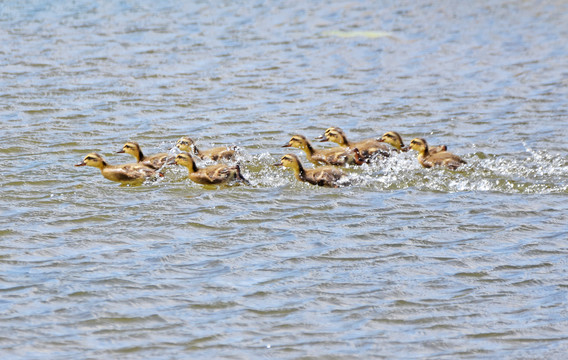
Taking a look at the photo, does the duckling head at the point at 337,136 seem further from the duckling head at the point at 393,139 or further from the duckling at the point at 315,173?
the duckling at the point at 315,173

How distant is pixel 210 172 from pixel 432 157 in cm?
253

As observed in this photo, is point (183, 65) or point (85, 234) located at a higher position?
point (183, 65)

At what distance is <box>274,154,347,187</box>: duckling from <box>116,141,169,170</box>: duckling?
4.71 feet

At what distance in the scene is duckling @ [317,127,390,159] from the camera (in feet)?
35.4

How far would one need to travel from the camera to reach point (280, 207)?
9.11 m

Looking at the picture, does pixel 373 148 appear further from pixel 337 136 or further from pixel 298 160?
pixel 298 160

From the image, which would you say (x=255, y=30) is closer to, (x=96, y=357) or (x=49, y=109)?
(x=49, y=109)

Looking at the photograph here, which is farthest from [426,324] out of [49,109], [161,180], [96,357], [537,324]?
[49,109]

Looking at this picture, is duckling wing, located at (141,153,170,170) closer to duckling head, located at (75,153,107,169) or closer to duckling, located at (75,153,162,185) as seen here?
duckling, located at (75,153,162,185)

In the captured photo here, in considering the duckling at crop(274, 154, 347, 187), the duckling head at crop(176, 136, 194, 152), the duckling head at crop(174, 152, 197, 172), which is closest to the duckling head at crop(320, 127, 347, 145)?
the duckling at crop(274, 154, 347, 187)

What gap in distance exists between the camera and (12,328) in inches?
252

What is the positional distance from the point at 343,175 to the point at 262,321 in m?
3.71

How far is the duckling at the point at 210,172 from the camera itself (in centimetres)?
993

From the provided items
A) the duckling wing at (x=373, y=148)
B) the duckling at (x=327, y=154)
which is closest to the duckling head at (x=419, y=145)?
the duckling wing at (x=373, y=148)
